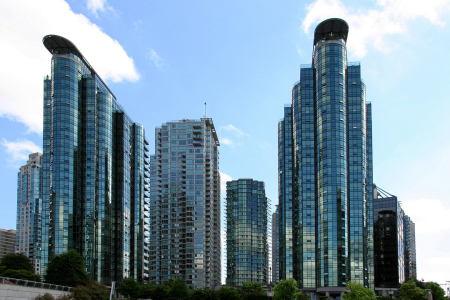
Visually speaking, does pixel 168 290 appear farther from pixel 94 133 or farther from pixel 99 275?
pixel 94 133

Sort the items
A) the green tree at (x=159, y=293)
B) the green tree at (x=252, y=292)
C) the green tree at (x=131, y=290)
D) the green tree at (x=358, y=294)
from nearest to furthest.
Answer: the green tree at (x=358, y=294)
the green tree at (x=252, y=292)
the green tree at (x=131, y=290)
the green tree at (x=159, y=293)

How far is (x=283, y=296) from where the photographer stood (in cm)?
12019

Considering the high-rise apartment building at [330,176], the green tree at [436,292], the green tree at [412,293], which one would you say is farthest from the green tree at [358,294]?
the high-rise apartment building at [330,176]

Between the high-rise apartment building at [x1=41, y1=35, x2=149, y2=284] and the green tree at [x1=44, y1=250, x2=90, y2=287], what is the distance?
127 feet

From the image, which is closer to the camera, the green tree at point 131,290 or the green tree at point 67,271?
the green tree at point 67,271

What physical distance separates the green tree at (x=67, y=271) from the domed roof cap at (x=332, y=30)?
112 m

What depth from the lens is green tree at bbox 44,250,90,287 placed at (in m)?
120

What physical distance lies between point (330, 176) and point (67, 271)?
87137 millimetres

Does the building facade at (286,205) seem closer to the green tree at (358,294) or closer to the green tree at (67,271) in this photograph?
the green tree at (358,294)

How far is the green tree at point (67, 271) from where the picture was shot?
119812 mm

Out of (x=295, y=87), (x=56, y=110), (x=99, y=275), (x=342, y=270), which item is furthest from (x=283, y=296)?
(x=56, y=110)

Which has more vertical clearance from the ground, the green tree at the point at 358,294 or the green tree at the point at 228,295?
the green tree at the point at 358,294

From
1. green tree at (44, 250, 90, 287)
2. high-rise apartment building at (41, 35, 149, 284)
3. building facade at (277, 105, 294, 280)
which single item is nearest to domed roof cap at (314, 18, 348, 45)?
building facade at (277, 105, 294, 280)

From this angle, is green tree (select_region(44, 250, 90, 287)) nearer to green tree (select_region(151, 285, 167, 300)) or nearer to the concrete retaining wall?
green tree (select_region(151, 285, 167, 300))
